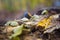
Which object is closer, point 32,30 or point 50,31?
point 50,31

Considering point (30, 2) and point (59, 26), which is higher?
point (30, 2)

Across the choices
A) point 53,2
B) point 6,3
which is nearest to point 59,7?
point 53,2

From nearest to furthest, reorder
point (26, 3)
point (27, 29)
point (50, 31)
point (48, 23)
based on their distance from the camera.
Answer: point (50, 31)
point (27, 29)
point (48, 23)
point (26, 3)

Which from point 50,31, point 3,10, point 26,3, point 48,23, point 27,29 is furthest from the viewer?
point 26,3

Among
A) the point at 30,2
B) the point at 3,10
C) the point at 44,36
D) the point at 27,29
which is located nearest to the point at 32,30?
the point at 27,29

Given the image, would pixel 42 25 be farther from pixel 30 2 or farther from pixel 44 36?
pixel 30 2

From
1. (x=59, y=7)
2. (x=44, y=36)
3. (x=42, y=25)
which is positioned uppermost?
(x=59, y=7)

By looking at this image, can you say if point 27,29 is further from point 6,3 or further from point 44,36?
point 6,3
